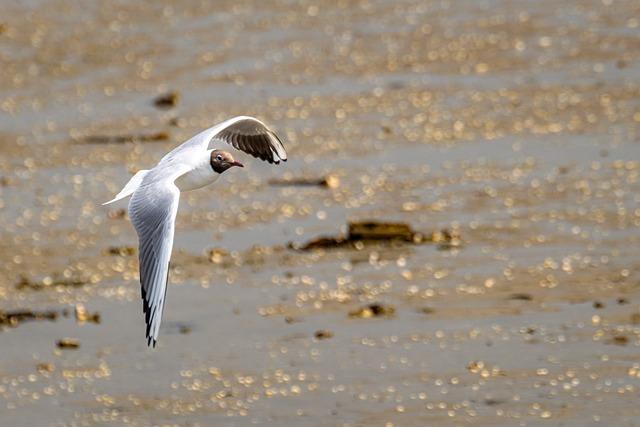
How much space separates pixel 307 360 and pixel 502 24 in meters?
8.90

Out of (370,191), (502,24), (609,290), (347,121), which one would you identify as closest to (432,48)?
(502,24)


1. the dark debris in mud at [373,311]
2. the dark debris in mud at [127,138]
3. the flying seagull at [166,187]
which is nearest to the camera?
the flying seagull at [166,187]

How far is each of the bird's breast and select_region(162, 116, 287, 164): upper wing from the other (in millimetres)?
573

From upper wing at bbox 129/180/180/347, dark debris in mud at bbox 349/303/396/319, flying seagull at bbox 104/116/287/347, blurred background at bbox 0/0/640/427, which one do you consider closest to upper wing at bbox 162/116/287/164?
flying seagull at bbox 104/116/287/347

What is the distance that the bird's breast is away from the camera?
8938 millimetres

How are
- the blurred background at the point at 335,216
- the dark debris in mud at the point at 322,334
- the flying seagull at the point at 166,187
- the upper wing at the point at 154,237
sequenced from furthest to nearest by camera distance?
the dark debris in mud at the point at 322,334 < the blurred background at the point at 335,216 < the flying seagull at the point at 166,187 < the upper wing at the point at 154,237

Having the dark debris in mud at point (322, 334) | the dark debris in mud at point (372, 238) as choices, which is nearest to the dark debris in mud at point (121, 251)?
the dark debris in mud at point (372, 238)

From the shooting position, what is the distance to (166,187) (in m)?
8.66

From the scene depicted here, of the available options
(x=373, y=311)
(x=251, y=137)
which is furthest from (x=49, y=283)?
(x=251, y=137)

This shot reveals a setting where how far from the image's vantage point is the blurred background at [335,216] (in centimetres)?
989

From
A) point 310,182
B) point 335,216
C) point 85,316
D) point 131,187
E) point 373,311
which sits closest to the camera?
point 131,187

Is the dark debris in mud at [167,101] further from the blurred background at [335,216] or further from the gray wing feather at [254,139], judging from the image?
the gray wing feather at [254,139]

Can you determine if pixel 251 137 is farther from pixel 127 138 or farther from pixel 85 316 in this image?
pixel 127 138

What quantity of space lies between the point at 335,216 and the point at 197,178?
13.4 feet
